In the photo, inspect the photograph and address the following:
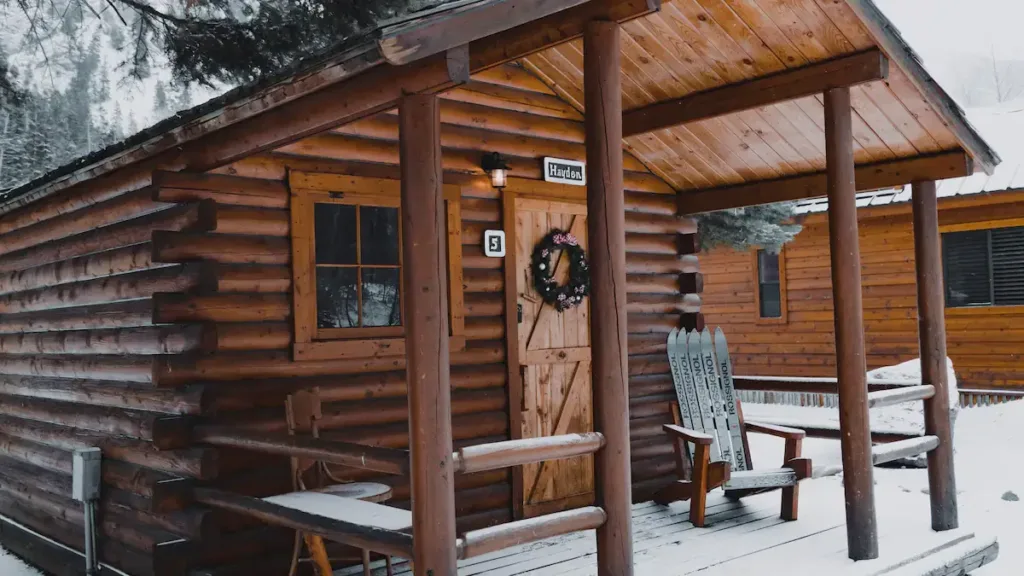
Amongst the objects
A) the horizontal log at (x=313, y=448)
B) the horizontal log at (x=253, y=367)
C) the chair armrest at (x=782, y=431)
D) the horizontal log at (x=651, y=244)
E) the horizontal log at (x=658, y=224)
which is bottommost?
the chair armrest at (x=782, y=431)

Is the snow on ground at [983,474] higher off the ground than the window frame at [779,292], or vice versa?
the window frame at [779,292]

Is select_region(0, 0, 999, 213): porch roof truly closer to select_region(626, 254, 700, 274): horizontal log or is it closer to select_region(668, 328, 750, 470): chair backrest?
select_region(626, 254, 700, 274): horizontal log

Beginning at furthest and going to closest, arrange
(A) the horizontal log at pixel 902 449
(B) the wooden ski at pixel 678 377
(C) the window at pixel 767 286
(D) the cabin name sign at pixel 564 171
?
(C) the window at pixel 767 286 < (B) the wooden ski at pixel 678 377 < (D) the cabin name sign at pixel 564 171 < (A) the horizontal log at pixel 902 449

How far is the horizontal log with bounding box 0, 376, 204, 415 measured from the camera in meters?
5.40

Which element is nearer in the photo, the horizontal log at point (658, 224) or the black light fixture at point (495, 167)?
the black light fixture at point (495, 167)

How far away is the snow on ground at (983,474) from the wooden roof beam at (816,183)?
2.09m

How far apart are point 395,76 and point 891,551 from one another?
13.8 feet

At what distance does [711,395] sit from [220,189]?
4.18 metres

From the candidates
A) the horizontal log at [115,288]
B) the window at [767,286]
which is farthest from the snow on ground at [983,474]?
the horizontal log at [115,288]

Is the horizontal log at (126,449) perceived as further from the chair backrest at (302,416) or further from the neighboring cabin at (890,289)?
the neighboring cabin at (890,289)

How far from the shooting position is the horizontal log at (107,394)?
540cm

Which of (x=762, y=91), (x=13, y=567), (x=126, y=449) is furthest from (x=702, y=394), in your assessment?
(x=13, y=567)

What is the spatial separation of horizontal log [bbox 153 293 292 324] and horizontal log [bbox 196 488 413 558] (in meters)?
1.02

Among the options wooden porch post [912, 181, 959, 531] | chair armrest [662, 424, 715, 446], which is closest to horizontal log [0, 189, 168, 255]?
chair armrest [662, 424, 715, 446]
